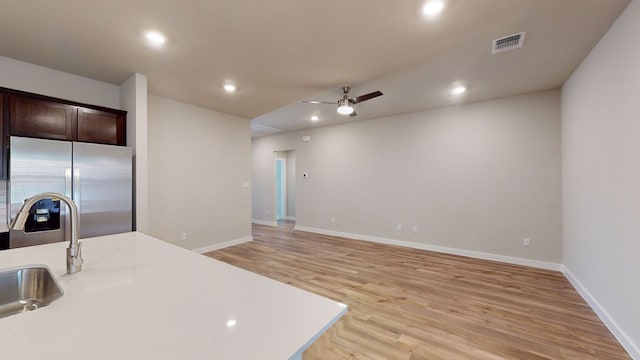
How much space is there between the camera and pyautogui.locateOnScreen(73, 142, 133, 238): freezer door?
264cm

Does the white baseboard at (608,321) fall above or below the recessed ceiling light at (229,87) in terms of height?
below

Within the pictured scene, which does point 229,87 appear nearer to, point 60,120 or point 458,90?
point 60,120

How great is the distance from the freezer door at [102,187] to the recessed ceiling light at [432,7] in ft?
11.1

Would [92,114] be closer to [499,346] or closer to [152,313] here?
[152,313]

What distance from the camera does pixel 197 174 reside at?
4445 millimetres

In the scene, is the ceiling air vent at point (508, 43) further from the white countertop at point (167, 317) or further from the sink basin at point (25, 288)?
the sink basin at point (25, 288)

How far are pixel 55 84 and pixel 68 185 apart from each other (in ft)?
4.52

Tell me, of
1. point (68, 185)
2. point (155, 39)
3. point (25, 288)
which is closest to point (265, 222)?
point (68, 185)

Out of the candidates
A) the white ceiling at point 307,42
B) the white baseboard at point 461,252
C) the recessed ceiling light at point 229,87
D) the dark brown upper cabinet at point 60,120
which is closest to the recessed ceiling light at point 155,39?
the white ceiling at point 307,42

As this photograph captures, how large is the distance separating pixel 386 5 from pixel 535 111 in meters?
3.44

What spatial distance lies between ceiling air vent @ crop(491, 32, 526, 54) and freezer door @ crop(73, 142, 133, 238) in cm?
415

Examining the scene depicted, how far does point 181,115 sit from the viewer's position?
4.21 metres

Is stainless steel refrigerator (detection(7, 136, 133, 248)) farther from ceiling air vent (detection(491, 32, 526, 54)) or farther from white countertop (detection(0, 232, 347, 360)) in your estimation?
ceiling air vent (detection(491, 32, 526, 54))

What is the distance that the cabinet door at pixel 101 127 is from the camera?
286 centimetres
